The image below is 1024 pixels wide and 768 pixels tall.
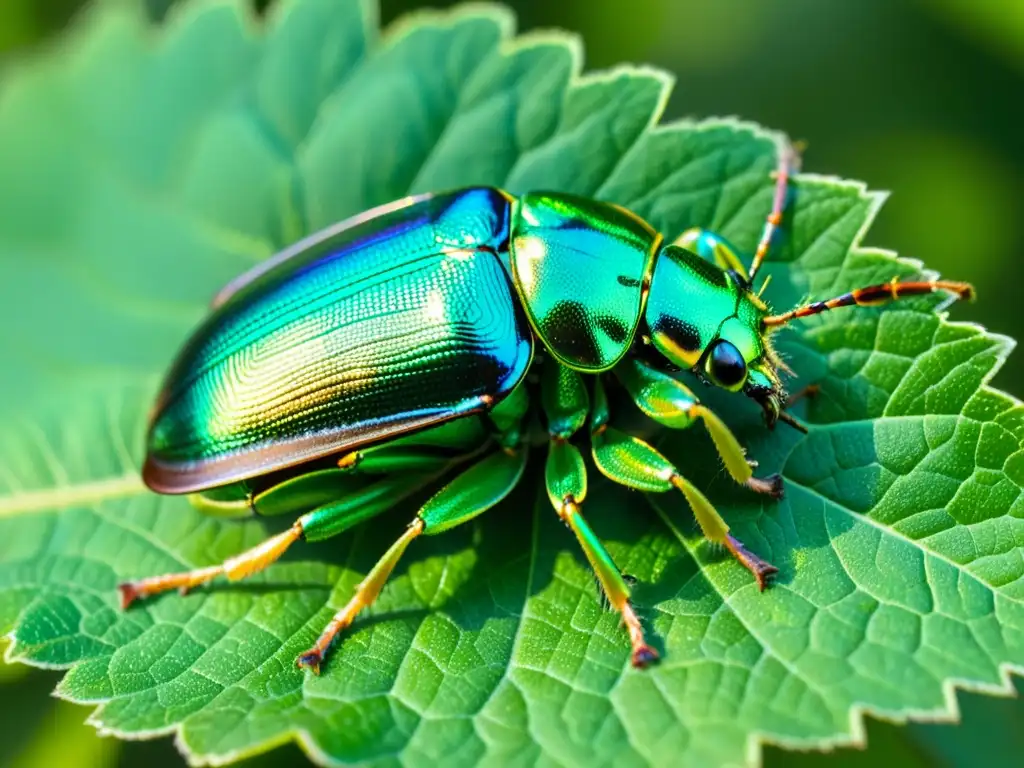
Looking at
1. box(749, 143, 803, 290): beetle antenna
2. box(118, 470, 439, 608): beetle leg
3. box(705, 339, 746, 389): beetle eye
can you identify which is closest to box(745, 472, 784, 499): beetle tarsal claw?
box(705, 339, 746, 389): beetle eye

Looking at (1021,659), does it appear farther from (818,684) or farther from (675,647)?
(675,647)

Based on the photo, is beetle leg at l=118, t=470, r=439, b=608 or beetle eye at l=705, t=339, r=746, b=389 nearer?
beetle eye at l=705, t=339, r=746, b=389

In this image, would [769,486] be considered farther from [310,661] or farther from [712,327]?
[310,661]

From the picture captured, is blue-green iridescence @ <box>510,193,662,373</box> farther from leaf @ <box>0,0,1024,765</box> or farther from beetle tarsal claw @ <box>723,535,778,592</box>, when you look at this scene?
beetle tarsal claw @ <box>723,535,778,592</box>

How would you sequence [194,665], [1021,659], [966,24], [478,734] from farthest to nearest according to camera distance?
1. [966,24]
2. [194,665]
3. [478,734]
4. [1021,659]

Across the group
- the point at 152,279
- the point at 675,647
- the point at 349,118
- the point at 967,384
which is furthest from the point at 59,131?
the point at 967,384

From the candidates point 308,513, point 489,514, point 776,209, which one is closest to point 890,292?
point 776,209
